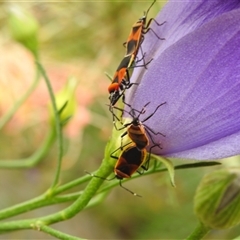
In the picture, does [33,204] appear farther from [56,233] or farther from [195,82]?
[195,82]

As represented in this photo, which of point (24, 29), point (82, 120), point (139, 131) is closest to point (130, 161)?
point (139, 131)

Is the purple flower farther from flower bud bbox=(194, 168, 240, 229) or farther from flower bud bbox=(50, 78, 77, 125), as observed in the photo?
flower bud bbox=(50, 78, 77, 125)

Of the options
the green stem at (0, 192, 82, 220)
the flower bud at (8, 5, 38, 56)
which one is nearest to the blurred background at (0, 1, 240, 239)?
the flower bud at (8, 5, 38, 56)

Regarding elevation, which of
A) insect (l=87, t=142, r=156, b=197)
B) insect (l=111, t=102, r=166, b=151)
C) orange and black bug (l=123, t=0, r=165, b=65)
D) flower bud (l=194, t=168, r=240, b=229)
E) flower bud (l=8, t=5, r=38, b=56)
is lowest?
flower bud (l=194, t=168, r=240, b=229)

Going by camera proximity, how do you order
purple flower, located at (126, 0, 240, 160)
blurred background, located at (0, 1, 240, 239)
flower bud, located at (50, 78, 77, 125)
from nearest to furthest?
purple flower, located at (126, 0, 240, 160) < flower bud, located at (50, 78, 77, 125) < blurred background, located at (0, 1, 240, 239)

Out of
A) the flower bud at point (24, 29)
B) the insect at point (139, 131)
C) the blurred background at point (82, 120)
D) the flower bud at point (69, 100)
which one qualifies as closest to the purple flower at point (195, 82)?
the insect at point (139, 131)

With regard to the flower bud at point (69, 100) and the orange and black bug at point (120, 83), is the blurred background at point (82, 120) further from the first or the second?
the orange and black bug at point (120, 83)
